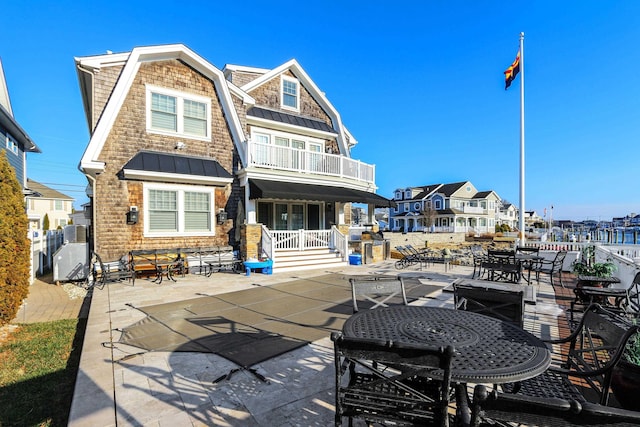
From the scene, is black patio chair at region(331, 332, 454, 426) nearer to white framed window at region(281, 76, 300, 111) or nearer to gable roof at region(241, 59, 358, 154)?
gable roof at region(241, 59, 358, 154)

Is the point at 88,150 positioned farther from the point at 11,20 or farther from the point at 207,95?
the point at 11,20

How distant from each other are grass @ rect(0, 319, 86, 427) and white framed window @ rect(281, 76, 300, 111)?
1320 cm

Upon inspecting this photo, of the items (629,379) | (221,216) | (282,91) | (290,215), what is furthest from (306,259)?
(629,379)

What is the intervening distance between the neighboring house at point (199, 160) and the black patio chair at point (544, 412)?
35.9 ft

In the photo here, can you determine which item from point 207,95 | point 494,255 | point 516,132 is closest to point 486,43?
point 516,132

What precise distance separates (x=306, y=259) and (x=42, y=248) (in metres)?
11.0

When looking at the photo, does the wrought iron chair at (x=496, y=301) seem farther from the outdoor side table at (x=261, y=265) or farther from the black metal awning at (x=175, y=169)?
the black metal awning at (x=175, y=169)

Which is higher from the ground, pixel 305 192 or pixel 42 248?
pixel 305 192

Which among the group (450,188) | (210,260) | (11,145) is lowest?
(210,260)

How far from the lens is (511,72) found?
14328mm

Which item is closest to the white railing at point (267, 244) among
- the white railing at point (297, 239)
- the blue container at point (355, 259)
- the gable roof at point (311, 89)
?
the white railing at point (297, 239)

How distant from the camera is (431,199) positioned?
54.8 meters

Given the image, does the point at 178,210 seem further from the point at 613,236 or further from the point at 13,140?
the point at 613,236

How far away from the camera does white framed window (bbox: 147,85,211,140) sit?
11.8 m
